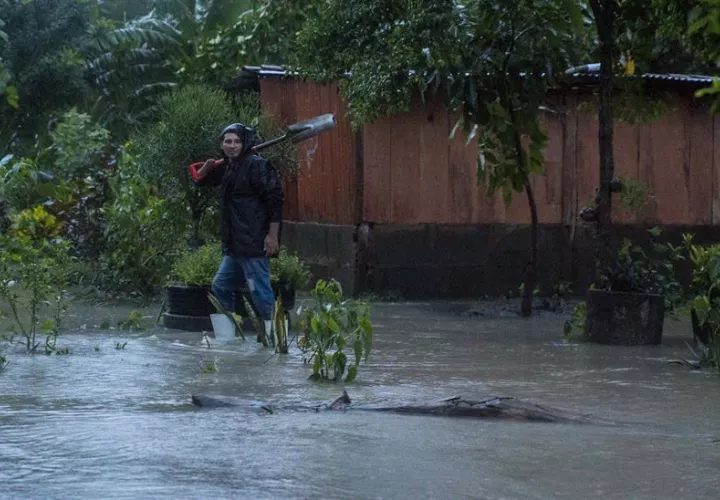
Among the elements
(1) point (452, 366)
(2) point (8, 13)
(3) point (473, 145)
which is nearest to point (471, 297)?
(3) point (473, 145)

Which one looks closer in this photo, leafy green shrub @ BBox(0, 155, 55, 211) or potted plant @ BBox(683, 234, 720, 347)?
potted plant @ BBox(683, 234, 720, 347)

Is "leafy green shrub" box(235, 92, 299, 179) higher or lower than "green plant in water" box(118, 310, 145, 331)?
higher

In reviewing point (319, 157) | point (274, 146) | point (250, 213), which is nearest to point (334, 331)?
point (250, 213)

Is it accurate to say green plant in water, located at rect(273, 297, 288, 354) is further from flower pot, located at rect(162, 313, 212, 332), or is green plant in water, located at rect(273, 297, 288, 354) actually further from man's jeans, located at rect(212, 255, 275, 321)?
flower pot, located at rect(162, 313, 212, 332)

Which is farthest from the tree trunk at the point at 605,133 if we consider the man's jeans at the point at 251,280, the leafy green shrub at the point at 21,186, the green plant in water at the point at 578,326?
the leafy green shrub at the point at 21,186

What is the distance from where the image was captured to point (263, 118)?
14.1 metres

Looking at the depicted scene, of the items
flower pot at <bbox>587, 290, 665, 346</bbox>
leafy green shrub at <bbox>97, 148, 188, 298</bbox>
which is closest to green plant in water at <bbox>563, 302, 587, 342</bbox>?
flower pot at <bbox>587, 290, 665, 346</bbox>

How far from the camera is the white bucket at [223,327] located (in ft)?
34.1

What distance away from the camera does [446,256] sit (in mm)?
14688

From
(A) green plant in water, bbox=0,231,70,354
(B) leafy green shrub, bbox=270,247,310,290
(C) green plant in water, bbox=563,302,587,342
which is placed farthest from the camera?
(B) leafy green shrub, bbox=270,247,310,290

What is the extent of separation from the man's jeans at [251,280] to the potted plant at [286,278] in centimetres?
93

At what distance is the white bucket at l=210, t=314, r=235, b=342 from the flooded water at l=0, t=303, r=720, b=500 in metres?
0.27

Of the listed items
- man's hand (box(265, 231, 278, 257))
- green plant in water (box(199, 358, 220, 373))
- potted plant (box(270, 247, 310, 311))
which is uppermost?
man's hand (box(265, 231, 278, 257))

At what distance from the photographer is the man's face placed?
33.9ft
